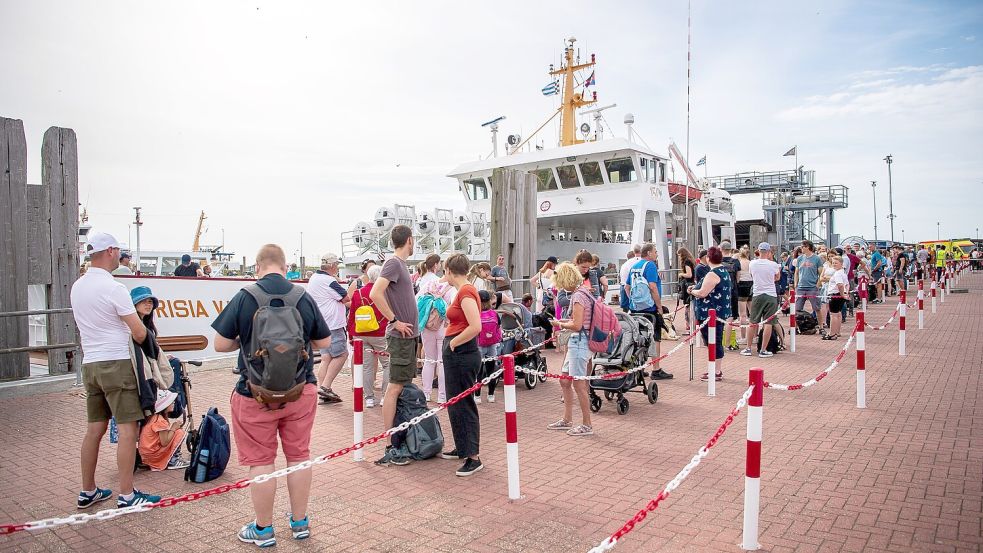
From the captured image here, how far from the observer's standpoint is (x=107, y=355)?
A: 4402 millimetres

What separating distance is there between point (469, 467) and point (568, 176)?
1933cm

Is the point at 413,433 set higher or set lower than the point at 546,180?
lower

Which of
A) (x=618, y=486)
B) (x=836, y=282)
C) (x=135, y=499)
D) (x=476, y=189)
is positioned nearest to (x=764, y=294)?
(x=836, y=282)

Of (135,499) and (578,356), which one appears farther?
(578,356)

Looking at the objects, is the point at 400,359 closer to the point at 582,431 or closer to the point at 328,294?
the point at 582,431

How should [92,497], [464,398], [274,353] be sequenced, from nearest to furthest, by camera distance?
[274,353] < [92,497] < [464,398]

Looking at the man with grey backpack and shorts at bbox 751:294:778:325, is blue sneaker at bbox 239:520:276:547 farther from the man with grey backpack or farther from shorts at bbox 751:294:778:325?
shorts at bbox 751:294:778:325

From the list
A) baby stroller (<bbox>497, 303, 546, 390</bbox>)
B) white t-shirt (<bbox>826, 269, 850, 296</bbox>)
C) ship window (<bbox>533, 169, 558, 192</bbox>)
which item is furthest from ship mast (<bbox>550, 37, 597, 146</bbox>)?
baby stroller (<bbox>497, 303, 546, 390</bbox>)

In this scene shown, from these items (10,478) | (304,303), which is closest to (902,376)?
(304,303)

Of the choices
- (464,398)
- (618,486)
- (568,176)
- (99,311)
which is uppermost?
(568,176)

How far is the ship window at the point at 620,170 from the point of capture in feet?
74.0

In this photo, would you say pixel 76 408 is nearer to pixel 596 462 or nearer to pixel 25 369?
pixel 25 369

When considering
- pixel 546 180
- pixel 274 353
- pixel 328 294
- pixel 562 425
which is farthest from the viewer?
pixel 546 180

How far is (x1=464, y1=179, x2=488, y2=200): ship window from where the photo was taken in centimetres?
2609
